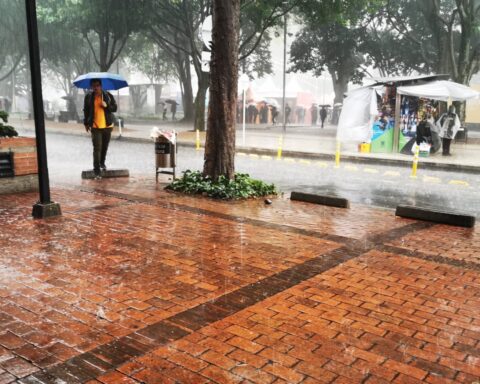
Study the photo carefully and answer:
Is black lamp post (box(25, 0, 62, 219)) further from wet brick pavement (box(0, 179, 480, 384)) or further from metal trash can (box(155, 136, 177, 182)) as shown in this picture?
metal trash can (box(155, 136, 177, 182))

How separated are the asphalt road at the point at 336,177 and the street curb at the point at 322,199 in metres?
1.16

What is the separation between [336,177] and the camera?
507 inches

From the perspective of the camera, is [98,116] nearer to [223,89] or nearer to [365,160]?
[223,89]

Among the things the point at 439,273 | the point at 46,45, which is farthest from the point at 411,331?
the point at 46,45

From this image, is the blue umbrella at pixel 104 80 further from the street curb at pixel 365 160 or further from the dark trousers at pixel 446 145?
the dark trousers at pixel 446 145

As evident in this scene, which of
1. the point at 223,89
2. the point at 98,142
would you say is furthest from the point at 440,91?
the point at 98,142

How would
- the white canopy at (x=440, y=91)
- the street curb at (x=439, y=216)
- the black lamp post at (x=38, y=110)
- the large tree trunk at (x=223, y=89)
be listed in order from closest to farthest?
the black lamp post at (x=38, y=110)
the street curb at (x=439, y=216)
the large tree trunk at (x=223, y=89)
the white canopy at (x=440, y=91)

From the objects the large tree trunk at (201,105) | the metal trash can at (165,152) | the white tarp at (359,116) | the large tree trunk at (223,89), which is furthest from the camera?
the large tree trunk at (201,105)

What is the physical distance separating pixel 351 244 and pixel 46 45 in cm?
3804

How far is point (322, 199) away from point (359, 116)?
36.0 ft

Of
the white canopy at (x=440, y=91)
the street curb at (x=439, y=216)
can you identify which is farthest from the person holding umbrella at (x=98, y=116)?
the white canopy at (x=440, y=91)

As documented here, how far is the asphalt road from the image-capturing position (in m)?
10.2

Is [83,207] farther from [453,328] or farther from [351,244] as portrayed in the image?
[453,328]

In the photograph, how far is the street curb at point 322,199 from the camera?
8.50 metres
